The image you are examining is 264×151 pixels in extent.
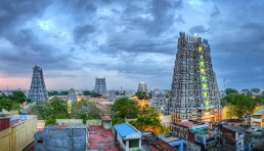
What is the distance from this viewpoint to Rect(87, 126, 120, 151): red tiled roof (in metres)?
15.9

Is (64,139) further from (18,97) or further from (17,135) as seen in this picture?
(18,97)

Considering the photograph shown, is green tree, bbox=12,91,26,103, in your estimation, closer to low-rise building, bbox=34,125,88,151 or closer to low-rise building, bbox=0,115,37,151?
low-rise building, bbox=0,115,37,151

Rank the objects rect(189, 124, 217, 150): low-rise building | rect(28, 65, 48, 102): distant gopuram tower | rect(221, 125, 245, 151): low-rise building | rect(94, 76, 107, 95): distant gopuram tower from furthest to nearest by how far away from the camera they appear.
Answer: rect(94, 76, 107, 95): distant gopuram tower < rect(28, 65, 48, 102): distant gopuram tower < rect(221, 125, 245, 151): low-rise building < rect(189, 124, 217, 150): low-rise building

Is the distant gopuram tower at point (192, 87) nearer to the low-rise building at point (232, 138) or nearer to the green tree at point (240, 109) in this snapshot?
the green tree at point (240, 109)

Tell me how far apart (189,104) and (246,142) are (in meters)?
16.5

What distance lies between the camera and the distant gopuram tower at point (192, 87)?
147ft

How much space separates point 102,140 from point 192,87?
3423 centimetres

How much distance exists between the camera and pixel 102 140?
1772cm

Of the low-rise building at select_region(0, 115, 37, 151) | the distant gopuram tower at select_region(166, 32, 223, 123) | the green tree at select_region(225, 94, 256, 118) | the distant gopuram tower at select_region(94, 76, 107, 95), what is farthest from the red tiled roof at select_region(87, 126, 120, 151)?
the distant gopuram tower at select_region(94, 76, 107, 95)

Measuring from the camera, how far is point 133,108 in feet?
138

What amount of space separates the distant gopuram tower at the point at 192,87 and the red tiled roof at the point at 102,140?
2682 centimetres

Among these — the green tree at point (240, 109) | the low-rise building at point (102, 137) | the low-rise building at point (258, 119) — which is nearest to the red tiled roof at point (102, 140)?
the low-rise building at point (102, 137)

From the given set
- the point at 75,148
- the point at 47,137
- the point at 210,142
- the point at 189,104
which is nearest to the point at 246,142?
the point at 210,142

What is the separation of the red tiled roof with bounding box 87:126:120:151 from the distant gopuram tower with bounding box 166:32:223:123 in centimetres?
2682
